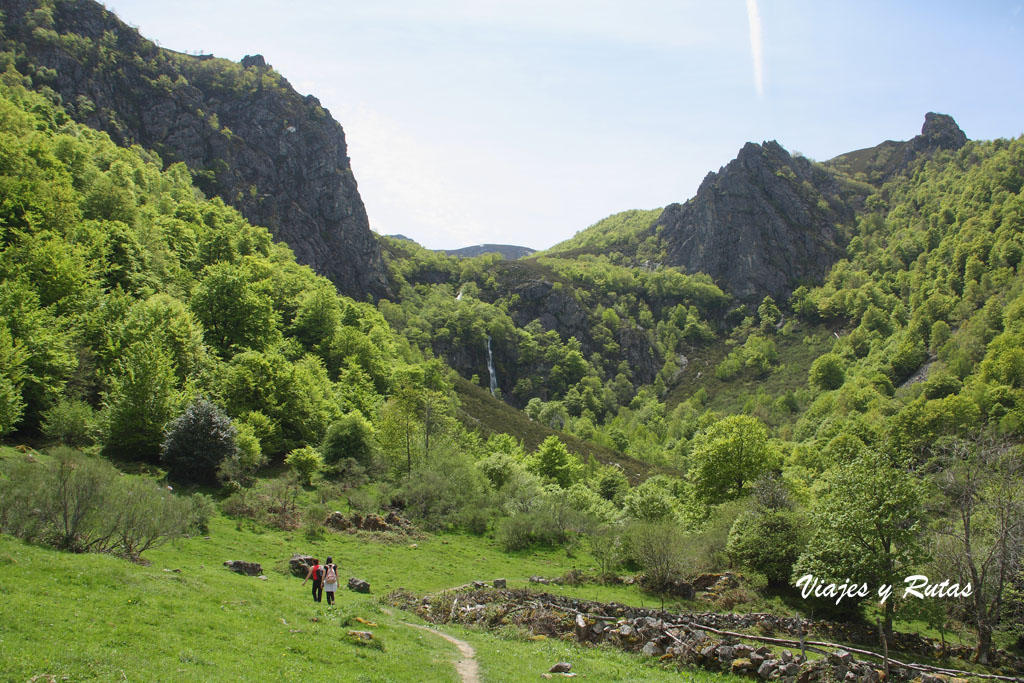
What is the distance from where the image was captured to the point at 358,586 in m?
24.2

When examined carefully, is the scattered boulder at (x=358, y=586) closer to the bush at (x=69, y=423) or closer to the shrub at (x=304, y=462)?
the shrub at (x=304, y=462)

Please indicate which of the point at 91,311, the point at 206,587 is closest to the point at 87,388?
the point at 91,311

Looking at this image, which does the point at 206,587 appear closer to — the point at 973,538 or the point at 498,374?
the point at 973,538

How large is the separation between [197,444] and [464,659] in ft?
73.5

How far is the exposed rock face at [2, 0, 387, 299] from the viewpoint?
114 metres

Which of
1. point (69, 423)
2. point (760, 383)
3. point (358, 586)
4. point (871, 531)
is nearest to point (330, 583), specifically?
point (358, 586)

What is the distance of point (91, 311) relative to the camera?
38906 millimetres

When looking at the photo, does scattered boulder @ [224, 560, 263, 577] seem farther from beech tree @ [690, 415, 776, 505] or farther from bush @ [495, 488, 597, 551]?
beech tree @ [690, 415, 776, 505]

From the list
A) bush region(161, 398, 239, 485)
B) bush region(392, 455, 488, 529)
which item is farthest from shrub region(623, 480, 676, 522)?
bush region(161, 398, 239, 485)

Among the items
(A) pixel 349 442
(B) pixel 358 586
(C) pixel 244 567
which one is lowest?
(B) pixel 358 586

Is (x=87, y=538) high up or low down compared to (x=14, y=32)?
down

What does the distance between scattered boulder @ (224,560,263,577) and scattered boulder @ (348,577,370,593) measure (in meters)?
3.83

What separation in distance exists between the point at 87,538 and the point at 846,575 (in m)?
29.8

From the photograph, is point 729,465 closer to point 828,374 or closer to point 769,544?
point 769,544
